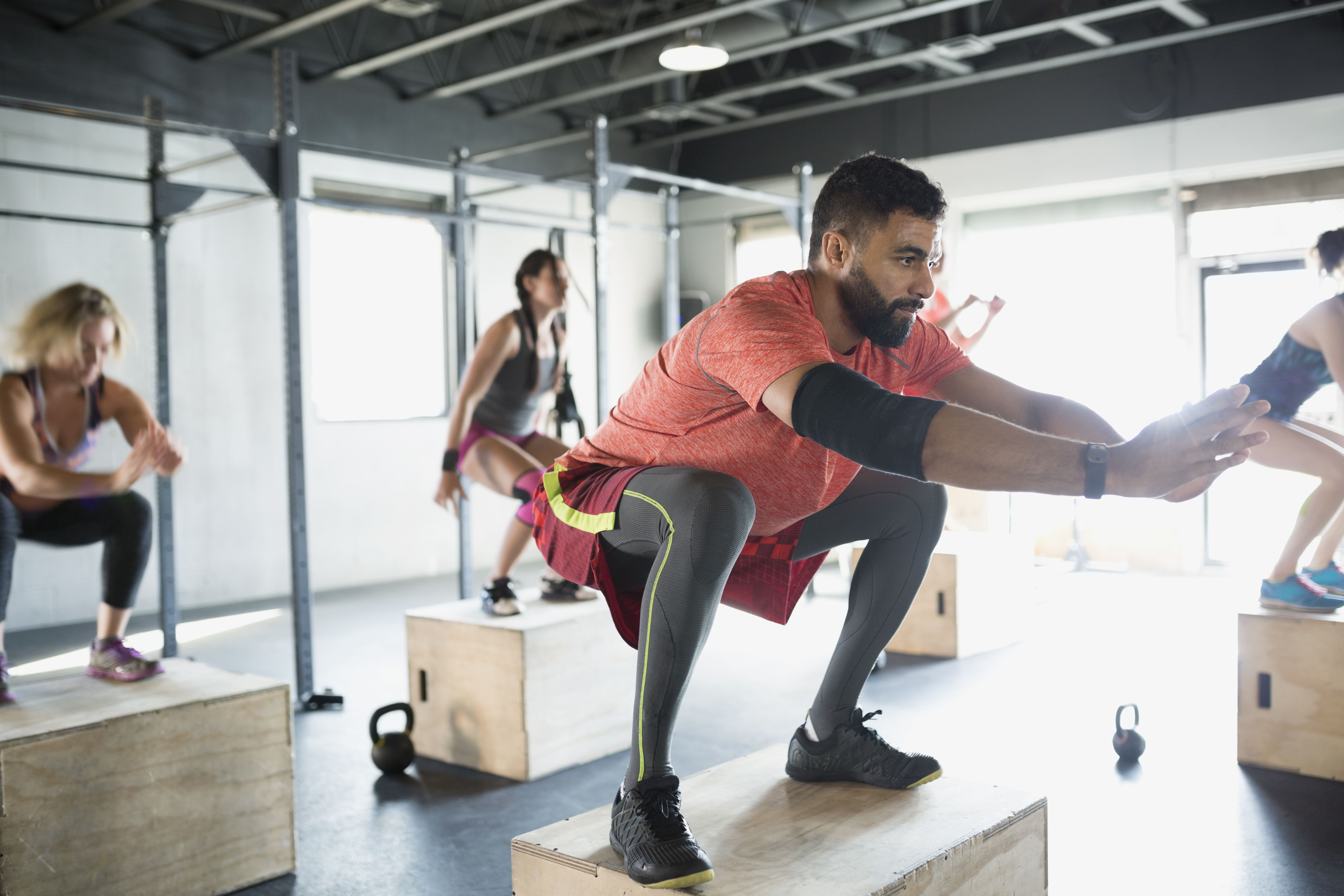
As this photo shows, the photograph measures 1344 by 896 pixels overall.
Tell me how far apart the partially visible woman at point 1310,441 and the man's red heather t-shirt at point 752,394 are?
164 cm

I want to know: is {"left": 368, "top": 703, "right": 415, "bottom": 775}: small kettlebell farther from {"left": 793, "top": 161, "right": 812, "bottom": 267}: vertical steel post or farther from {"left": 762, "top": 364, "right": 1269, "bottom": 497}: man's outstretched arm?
{"left": 793, "top": 161, "right": 812, "bottom": 267}: vertical steel post

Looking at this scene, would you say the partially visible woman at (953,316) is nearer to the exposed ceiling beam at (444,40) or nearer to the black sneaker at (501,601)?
the black sneaker at (501,601)

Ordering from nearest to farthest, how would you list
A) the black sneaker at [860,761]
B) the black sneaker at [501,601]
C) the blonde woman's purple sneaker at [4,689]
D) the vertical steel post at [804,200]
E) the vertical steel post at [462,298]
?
the black sneaker at [860,761] → the blonde woman's purple sneaker at [4,689] → the black sneaker at [501,601] → the vertical steel post at [462,298] → the vertical steel post at [804,200]

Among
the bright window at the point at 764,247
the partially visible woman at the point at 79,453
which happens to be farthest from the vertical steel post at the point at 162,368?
the bright window at the point at 764,247

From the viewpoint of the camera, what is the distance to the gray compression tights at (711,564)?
1575mm

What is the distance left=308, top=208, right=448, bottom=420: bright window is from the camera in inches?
267

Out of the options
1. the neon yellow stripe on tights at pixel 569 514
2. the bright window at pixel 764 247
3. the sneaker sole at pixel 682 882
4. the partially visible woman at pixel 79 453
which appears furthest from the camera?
the bright window at pixel 764 247

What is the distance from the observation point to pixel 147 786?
2137 millimetres

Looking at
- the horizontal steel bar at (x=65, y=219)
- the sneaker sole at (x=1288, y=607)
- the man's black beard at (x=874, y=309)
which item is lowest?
the sneaker sole at (x=1288, y=607)

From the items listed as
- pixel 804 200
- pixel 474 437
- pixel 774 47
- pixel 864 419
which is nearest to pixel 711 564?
pixel 864 419

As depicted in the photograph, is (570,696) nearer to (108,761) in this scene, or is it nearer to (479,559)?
(108,761)

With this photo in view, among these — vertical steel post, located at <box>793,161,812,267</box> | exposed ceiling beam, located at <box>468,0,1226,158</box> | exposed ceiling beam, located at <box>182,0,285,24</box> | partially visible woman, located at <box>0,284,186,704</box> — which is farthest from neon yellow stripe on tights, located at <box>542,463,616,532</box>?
exposed ceiling beam, located at <box>182,0,285,24</box>

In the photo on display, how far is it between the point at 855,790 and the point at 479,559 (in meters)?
6.11

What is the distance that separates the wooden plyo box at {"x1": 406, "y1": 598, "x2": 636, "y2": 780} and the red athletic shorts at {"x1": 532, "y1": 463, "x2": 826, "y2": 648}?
1.05 m
